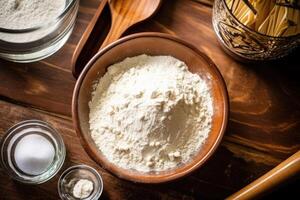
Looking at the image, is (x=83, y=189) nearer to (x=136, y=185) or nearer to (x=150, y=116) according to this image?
(x=136, y=185)

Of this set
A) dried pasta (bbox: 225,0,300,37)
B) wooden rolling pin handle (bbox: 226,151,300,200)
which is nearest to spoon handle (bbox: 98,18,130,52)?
dried pasta (bbox: 225,0,300,37)

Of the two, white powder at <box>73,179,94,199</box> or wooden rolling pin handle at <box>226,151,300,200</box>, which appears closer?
wooden rolling pin handle at <box>226,151,300,200</box>

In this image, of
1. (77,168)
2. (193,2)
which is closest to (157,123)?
(77,168)

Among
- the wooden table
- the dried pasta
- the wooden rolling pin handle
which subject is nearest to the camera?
the wooden rolling pin handle

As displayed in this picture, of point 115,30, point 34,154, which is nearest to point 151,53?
point 115,30

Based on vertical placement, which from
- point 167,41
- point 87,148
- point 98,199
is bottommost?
point 98,199

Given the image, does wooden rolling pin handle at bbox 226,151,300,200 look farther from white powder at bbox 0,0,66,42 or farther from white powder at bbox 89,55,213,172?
white powder at bbox 0,0,66,42

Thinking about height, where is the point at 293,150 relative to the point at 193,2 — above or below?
below

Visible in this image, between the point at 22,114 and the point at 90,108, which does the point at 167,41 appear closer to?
the point at 90,108
